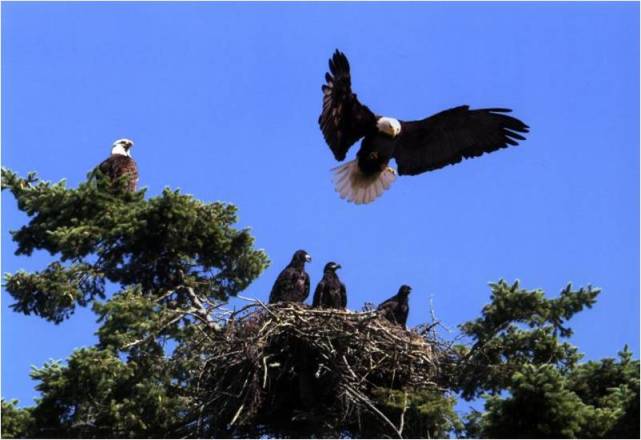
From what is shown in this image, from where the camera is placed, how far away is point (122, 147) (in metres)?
19.2

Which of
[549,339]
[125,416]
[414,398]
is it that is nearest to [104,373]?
[125,416]

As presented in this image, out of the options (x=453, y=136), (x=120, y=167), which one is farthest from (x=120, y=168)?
(x=453, y=136)

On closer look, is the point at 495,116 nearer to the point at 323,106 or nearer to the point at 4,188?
the point at 323,106

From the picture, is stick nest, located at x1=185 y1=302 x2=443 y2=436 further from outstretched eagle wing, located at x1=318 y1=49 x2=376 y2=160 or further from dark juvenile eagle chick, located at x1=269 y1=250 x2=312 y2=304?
outstretched eagle wing, located at x1=318 y1=49 x2=376 y2=160

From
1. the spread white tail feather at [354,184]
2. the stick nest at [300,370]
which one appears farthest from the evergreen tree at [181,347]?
the spread white tail feather at [354,184]

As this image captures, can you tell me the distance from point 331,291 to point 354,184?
249cm

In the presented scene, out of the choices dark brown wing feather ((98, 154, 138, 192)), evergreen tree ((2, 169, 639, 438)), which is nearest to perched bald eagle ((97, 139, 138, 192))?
dark brown wing feather ((98, 154, 138, 192))

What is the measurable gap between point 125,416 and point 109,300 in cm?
122

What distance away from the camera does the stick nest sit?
1427cm

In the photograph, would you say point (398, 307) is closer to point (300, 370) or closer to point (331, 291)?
point (331, 291)

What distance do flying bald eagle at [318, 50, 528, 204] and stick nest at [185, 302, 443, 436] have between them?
2.81 meters

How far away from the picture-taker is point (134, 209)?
1553 centimetres

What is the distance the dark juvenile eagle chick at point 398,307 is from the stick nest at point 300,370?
4.01ft

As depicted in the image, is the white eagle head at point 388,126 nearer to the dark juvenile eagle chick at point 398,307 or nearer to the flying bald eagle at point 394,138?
the flying bald eagle at point 394,138
